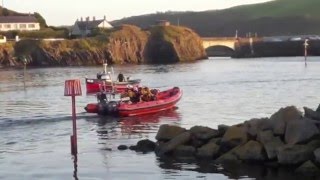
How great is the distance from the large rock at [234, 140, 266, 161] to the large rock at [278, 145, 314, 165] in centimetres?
105

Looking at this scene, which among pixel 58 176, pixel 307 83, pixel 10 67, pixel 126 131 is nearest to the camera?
pixel 58 176

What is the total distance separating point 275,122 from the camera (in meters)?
29.9

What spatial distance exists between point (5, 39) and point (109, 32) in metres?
26.0

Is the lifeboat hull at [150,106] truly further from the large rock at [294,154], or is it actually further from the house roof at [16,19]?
the house roof at [16,19]

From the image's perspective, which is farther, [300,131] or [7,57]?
[7,57]

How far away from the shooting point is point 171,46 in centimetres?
17975

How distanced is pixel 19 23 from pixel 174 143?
15650cm

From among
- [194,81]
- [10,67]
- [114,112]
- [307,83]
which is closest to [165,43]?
[10,67]

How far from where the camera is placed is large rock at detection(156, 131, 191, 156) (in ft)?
103

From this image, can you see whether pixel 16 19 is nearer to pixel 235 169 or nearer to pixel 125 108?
pixel 125 108

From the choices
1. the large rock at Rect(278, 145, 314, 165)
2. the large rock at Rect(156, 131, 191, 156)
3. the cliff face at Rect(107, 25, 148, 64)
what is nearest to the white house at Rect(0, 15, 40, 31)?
the cliff face at Rect(107, 25, 148, 64)

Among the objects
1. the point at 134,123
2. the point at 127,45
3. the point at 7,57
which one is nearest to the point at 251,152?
the point at 134,123

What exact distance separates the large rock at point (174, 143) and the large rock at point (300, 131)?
4.83m

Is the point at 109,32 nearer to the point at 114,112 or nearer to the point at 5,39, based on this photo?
the point at 5,39
